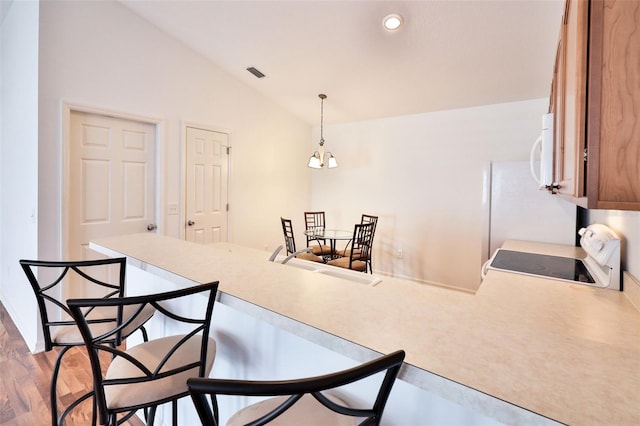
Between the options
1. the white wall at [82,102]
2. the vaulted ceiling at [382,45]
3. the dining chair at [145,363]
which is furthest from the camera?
the white wall at [82,102]

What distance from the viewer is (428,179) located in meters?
4.23

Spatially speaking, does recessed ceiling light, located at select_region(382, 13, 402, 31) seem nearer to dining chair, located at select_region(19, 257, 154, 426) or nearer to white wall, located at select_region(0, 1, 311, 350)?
white wall, located at select_region(0, 1, 311, 350)

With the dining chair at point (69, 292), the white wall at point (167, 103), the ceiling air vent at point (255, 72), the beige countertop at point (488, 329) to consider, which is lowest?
the dining chair at point (69, 292)

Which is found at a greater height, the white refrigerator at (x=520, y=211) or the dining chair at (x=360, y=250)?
the white refrigerator at (x=520, y=211)

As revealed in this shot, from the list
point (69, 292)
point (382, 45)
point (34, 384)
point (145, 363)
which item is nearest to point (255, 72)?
point (382, 45)

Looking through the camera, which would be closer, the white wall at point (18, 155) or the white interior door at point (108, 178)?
the white wall at point (18, 155)

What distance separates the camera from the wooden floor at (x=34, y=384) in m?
1.83

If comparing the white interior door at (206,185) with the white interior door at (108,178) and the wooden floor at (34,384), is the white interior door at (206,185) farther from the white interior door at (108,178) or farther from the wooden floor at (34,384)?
the wooden floor at (34,384)

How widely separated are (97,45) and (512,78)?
4.08 m

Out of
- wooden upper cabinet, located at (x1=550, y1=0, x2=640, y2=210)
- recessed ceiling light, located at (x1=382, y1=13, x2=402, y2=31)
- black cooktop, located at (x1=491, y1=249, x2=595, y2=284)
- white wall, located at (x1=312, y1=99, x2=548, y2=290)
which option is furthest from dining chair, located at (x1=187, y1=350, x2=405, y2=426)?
white wall, located at (x1=312, y1=99, x2=548, y2=290)

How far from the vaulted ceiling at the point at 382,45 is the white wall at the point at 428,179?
0.31 meters

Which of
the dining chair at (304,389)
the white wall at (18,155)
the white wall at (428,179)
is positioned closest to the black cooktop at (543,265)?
the dining chair at (304,389)

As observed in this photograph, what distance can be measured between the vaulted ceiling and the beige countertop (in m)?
2.13

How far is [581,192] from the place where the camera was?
71 centimetres
